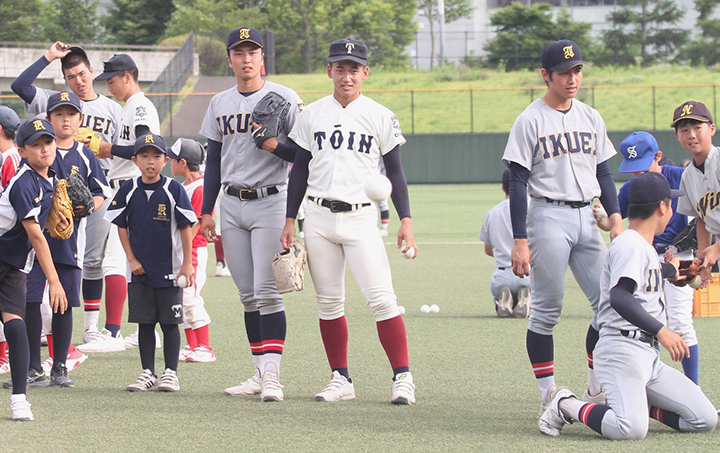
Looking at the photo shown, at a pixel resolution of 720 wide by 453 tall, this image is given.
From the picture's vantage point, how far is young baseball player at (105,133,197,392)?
233 inches

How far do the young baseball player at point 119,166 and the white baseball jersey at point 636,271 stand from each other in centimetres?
389

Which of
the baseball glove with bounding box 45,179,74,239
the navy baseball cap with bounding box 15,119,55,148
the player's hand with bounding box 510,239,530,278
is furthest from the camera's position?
the baseball glove with bounding box 45,179,74,239

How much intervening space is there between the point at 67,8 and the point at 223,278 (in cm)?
5439

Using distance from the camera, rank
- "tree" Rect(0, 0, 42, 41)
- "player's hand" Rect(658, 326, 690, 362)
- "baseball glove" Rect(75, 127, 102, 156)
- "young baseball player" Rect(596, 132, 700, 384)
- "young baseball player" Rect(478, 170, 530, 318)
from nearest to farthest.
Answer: "player's hand" Rect(658, 326, 690, 362) < "young baseball player" Rect(596, 132, 700, 384) < "baseball glove" Rect(75, 127, 102, 156) < "young baseball player" Rect(478, 170, 530, 318) < "tree" Rect(0, 0, 42, 41)

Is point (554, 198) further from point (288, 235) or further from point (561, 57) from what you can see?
point (288, 235)

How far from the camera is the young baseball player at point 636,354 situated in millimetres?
4410

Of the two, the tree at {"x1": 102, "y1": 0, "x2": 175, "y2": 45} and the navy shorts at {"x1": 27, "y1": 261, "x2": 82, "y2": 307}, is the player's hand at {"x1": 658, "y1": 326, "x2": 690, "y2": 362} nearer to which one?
the navy shorts at {"x1": 27, "y1": 261, "x2": 82, "y2": 307}

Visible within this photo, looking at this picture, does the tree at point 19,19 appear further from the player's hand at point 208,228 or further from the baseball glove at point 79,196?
the player's hand at point 208,228

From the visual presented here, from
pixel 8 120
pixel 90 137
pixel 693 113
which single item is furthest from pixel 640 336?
pixel 8 120

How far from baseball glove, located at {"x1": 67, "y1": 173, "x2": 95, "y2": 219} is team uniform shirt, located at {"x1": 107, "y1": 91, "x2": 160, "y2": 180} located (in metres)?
1.10

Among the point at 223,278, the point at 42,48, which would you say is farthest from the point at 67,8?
the point at 223,278

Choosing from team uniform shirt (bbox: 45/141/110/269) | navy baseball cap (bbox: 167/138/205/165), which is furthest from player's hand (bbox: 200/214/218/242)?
navy baseball cap (bbox: 167/138/205/165)

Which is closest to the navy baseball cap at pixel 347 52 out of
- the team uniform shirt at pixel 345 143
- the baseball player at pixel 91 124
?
the team uniform shirt at pixel 345 143

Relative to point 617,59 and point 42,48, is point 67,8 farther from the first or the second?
point 617,59
